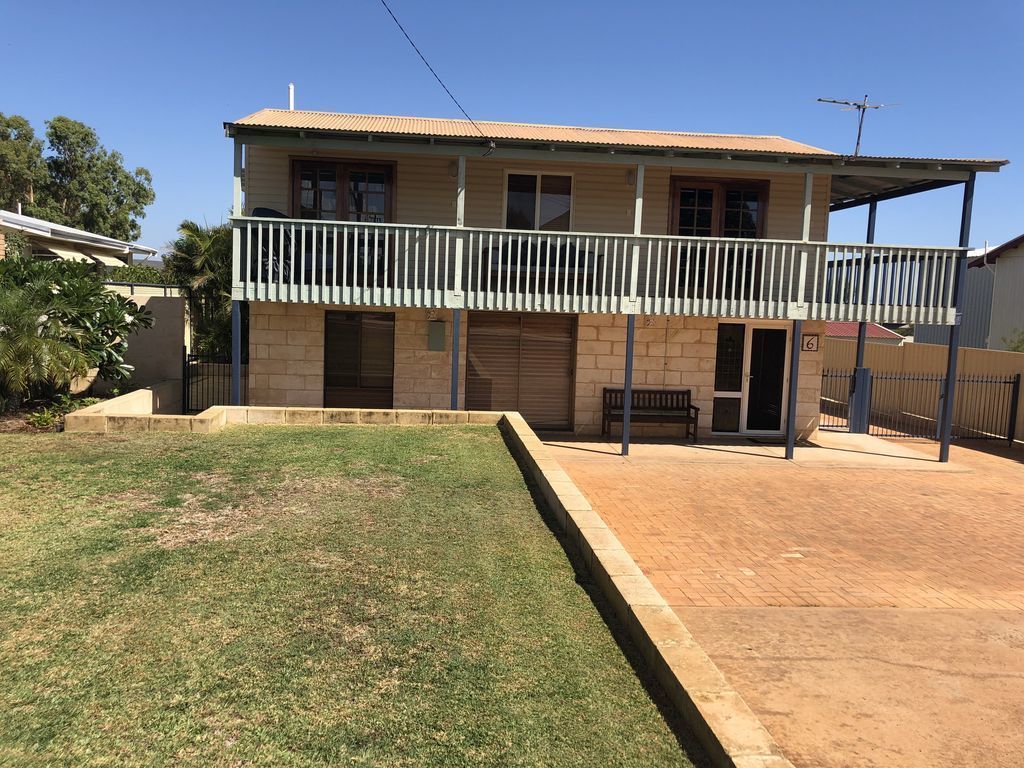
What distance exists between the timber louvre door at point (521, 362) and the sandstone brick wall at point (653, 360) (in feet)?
1.04

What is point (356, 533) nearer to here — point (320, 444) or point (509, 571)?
point (509, 571)

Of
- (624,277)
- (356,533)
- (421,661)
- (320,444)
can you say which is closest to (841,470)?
(624,277)

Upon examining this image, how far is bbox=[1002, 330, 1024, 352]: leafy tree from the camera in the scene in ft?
74.8

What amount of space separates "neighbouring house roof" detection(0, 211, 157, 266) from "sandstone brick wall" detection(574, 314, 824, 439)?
9.66 m

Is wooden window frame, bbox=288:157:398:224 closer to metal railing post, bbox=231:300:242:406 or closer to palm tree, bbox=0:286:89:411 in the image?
metal railing post, bbox=231:300:242:406

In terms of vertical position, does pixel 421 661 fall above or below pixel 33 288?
below

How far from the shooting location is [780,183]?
45.0 feet

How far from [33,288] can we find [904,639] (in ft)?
36.9

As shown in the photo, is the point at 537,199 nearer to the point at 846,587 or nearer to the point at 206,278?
the point at 206,278

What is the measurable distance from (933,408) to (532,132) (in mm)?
11329

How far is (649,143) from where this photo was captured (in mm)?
12602

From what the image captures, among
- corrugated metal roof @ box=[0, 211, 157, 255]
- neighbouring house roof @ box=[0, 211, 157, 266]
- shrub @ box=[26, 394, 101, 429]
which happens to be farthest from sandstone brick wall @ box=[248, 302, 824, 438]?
corrugated metal roof @ box=[0, 211, 157, 255]

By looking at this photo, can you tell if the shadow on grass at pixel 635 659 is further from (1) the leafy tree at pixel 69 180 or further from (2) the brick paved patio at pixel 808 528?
(1) the leafy tree at pixel 69 180

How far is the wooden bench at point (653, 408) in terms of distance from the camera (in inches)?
528
